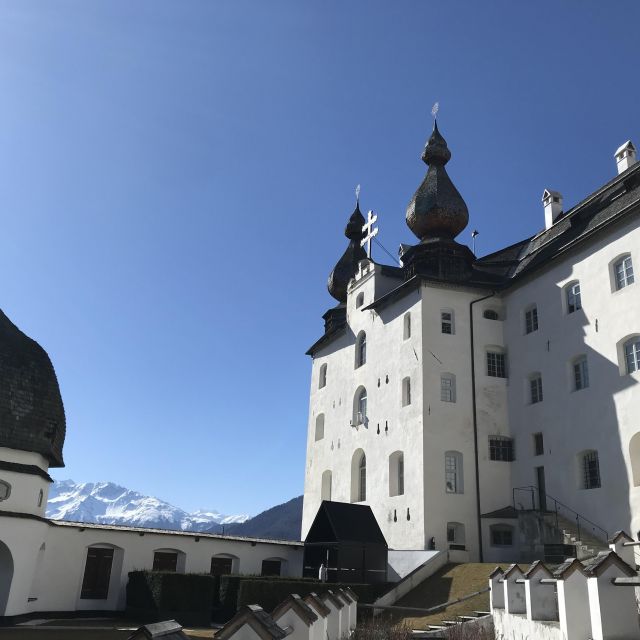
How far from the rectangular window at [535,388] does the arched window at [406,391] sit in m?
4.93

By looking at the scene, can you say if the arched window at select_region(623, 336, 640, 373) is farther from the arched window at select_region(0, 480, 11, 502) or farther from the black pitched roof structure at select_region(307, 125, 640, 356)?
the arched window at select_region(0, 480, 11, 502)

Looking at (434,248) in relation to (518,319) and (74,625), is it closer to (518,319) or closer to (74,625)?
(518,319)

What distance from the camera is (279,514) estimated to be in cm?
15338

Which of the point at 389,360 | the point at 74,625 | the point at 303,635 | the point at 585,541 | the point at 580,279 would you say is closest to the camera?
the point at 303,635

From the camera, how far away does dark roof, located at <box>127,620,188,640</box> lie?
170 inches

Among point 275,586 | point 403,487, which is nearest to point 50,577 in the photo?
point 275,586

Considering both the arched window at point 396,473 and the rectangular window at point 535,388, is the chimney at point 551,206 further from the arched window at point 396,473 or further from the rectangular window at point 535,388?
the arched window at point 396,473

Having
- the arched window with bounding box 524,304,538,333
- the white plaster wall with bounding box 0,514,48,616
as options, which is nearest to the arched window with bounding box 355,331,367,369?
the arched window with bounding box 524,304,538,333

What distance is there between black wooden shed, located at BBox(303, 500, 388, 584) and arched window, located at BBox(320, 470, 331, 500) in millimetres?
9044

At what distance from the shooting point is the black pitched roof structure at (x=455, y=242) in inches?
Answer: 1035

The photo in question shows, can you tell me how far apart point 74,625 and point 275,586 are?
19.1 feet

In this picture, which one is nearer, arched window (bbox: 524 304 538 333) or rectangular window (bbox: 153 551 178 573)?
rectangular window (bbox: 153 551 178 573)

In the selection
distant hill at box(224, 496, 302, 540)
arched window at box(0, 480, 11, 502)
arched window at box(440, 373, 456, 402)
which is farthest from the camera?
distant hill at box(224, 496, 302, 540)

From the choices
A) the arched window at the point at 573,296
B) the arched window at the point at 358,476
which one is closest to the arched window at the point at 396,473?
the arched window at the point at 358,476
